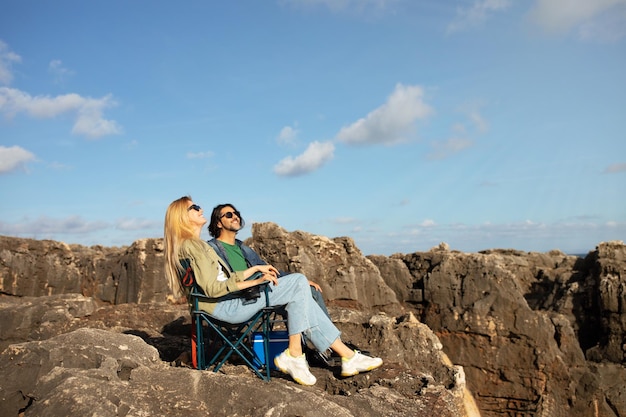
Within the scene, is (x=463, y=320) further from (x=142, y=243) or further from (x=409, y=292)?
(x=142, y=243)

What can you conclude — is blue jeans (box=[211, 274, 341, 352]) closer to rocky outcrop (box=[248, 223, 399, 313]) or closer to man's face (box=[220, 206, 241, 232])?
man's face (box=[220, 206, 241, 232])

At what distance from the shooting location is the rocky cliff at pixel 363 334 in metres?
4.82

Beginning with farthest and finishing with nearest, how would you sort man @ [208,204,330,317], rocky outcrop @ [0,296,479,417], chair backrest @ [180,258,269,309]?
man @ [208,204,330,317] → chair backrest @ [180,258,269,309] → rocky outcrop @ [0,296,479,417]

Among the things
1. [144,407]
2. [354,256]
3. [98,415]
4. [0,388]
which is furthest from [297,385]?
[354,256]

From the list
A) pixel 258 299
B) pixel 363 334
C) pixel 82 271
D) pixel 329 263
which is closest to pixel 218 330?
pixel 258 299

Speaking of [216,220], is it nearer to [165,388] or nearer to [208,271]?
[208,271]

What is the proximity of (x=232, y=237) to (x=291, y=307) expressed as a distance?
119 centimetres

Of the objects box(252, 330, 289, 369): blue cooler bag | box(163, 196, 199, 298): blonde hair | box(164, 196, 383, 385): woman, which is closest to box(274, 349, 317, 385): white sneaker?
box(164, 196, 383, 385): woman

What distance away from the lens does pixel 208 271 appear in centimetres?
546

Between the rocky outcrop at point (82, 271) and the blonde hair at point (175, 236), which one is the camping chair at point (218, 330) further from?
the rocky outcrop at point (82, 271)

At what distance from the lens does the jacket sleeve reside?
5379 mm

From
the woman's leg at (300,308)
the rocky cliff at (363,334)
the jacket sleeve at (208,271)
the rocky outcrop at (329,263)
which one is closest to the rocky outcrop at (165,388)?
the rocky cliff at (363,334)

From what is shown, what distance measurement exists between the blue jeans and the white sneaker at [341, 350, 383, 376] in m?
0.37

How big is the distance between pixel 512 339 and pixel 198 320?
1064cm
